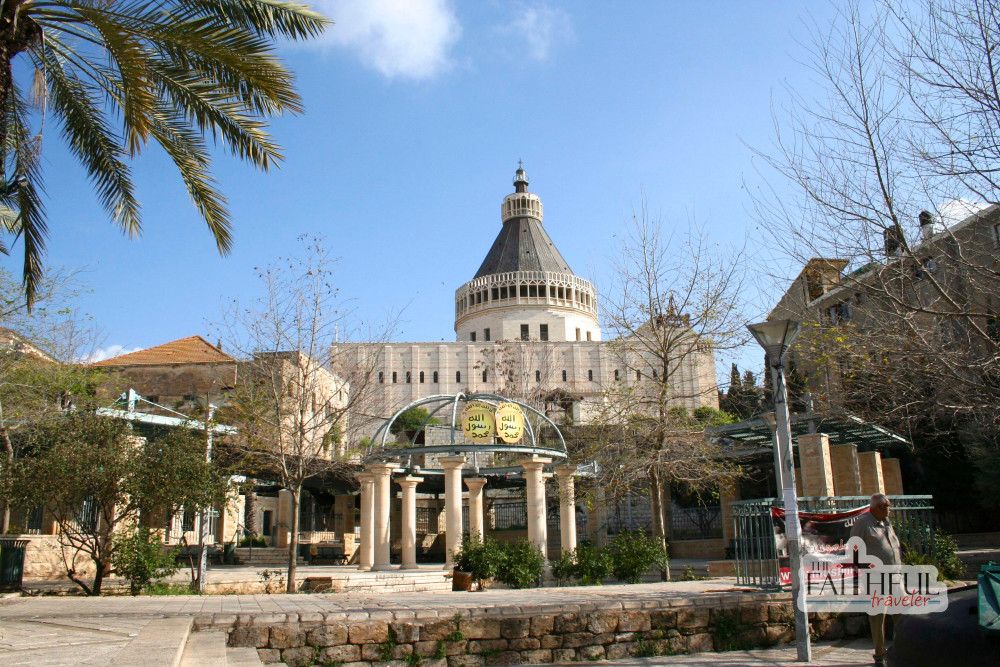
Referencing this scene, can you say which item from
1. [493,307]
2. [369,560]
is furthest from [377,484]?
[493,307]

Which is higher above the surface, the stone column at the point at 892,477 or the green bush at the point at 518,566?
the stone column at the point at 892,477

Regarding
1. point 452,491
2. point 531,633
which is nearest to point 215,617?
point 531,633

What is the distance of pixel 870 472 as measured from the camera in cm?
1853

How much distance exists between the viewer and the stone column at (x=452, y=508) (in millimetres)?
18328

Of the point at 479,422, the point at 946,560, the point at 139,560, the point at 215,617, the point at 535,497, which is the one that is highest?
the point at 479,422

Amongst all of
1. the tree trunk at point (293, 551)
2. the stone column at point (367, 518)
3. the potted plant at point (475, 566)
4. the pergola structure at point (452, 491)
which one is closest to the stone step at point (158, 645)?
the tree trunk at point (293, 551)

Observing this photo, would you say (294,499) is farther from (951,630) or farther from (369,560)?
(951,630)

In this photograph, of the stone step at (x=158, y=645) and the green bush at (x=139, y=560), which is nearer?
the stone step at (x=158, y=645)

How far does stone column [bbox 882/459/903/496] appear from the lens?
20438 mm

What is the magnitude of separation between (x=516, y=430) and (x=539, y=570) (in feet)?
16.6

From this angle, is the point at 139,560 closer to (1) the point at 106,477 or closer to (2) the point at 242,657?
(1) the point at 106,477

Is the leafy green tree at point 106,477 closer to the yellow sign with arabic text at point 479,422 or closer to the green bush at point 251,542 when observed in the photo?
the yellow sign with arabic text at point 479,422

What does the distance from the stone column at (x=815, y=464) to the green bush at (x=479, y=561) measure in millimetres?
6700
